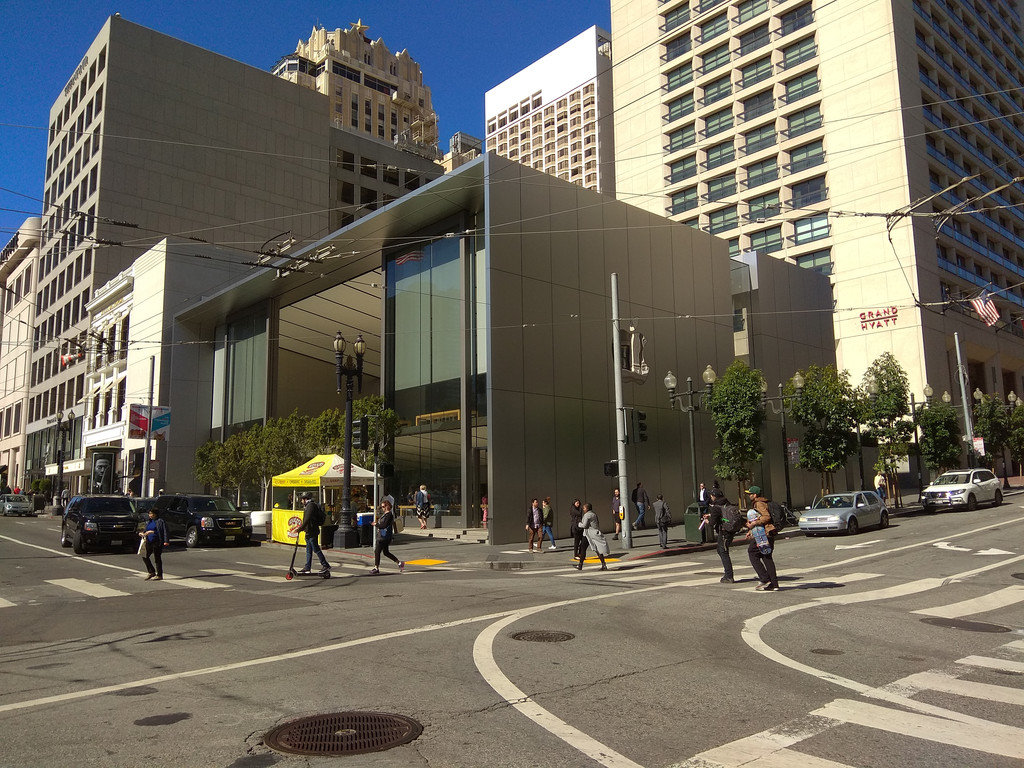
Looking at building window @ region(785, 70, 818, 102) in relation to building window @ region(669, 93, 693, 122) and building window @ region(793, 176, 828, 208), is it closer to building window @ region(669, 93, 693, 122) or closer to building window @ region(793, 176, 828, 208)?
building window @ region(793, 176, 828, 208)

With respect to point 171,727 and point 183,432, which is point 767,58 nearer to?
point 183,432

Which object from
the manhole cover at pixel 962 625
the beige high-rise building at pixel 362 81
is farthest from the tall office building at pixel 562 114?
the manhole cover at pixel 962 625

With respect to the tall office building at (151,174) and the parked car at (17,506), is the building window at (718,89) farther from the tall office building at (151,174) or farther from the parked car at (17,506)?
the parked car at (17,506)

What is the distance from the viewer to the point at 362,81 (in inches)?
4365

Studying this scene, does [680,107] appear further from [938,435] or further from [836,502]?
[836,502]

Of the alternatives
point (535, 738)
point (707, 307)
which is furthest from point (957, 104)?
point (535, 738)

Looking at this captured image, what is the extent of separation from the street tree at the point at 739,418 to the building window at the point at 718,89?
38504mm

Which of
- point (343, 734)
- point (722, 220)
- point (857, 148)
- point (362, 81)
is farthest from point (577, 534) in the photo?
point (362, 81)

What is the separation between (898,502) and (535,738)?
116 feet

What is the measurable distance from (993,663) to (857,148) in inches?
1964

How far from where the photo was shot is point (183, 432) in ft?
154

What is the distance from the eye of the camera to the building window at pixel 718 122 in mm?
58906

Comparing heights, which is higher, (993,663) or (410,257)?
(410,257)

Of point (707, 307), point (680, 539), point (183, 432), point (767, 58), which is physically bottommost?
point (680, 539)
